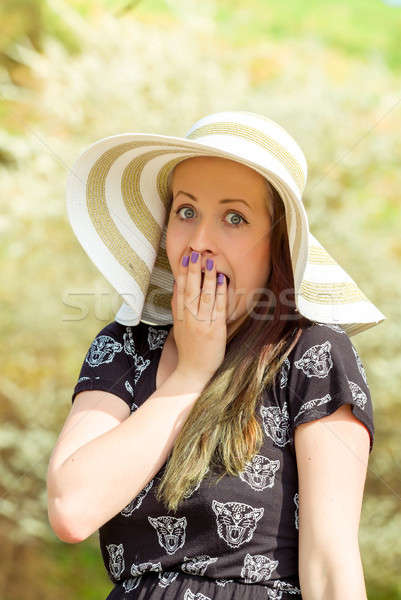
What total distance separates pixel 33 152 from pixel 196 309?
7.90ft

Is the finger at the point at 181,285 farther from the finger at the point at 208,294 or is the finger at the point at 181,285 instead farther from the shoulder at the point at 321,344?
the shoulder at the point at 321,344

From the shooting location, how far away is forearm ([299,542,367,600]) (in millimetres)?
1229

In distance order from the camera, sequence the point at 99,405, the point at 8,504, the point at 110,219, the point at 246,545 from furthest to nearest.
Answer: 1. the point at 8,504
2. the point at 110,219
3. the point at 99,405
4. the point at 246,545

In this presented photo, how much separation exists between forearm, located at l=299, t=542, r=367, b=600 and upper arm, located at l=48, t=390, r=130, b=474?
489mm

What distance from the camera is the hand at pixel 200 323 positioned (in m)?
1.53

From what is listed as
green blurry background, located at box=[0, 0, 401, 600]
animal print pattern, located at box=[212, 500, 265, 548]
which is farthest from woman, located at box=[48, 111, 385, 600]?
green blurry background, located at box=[0, 0, 401, 600]

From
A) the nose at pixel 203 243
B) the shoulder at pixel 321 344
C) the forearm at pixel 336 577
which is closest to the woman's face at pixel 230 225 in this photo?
the nose at pixel 203 243

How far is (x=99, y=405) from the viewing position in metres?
1.52

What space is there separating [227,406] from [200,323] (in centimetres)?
19

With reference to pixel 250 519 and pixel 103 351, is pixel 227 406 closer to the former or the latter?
pixel 250 519

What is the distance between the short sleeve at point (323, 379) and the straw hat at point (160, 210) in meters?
0.07

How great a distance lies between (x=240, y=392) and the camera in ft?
4.82

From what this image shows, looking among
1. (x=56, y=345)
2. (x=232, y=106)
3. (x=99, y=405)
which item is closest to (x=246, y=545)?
(x=99, y=405)

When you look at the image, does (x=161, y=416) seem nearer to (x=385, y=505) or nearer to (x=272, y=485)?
(x=272, y=485)
